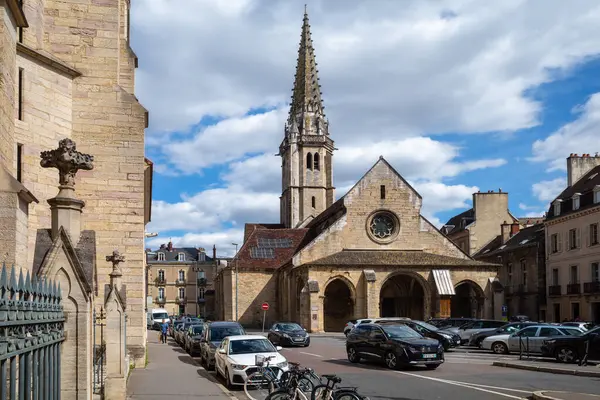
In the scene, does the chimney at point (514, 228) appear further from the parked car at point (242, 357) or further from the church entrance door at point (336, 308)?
the parked car at point (242, 357)

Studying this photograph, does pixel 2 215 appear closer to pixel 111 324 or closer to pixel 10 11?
pixel 10 11

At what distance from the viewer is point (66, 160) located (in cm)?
701

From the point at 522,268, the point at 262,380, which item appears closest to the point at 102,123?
the point at 262,380

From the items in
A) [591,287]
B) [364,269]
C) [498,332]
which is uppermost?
[364,269]

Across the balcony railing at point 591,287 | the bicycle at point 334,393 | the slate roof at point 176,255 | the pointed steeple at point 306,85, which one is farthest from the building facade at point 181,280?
the bicycle at point 334,393

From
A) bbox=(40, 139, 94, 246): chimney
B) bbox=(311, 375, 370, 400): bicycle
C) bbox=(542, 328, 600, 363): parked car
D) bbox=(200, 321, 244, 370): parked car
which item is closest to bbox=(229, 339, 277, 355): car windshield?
bbox=(200, 321, 244, 370): parked car

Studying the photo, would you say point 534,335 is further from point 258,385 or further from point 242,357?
point 258,385

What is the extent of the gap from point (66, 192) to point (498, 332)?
1026 inches

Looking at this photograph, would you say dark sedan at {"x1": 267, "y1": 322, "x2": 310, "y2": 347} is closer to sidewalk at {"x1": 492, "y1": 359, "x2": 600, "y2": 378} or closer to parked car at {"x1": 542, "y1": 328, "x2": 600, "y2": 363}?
sidewalk at {"x1": 492, "y1": 359, "x2": 600, "y2": 378}

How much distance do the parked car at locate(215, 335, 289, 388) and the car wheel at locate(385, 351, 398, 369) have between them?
4480 mm

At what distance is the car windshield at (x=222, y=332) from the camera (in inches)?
915

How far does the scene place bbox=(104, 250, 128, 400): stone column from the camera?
40.8ft

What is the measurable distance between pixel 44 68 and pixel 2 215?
9.94 meters

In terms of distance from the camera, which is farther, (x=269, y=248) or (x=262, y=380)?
(x=269, y=248)
